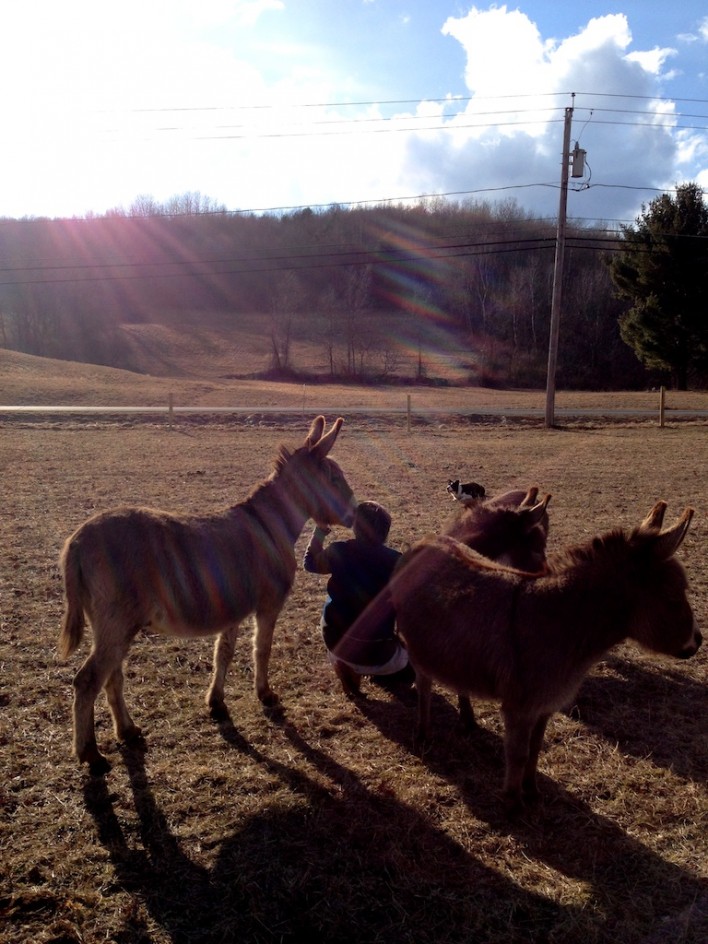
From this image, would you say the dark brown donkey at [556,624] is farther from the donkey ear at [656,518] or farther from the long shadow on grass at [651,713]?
the long shadow on grass at [651,713]

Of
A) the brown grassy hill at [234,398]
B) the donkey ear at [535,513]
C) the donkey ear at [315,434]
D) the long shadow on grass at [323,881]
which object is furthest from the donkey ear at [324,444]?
the brown grassy hill at [234,398]

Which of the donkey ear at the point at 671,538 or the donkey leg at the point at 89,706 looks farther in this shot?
the donkey leg at the point at 89,706

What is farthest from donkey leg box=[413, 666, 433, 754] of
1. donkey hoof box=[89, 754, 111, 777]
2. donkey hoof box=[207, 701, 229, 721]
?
donkey hoof box=[89, 754, 111, 777]

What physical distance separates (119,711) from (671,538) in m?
3.50

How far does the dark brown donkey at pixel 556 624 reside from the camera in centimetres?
337

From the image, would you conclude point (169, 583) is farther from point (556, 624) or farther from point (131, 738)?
point (556, 624)

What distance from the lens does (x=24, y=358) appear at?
46.1 meters

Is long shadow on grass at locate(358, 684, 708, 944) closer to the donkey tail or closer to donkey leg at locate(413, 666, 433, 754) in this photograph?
donkey leg at locate(413, 666, 433, 754)

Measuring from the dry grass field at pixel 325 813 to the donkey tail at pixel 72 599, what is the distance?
704 mm

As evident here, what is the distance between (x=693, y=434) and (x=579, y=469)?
31.6ft

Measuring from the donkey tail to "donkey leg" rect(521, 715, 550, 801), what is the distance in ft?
9.27

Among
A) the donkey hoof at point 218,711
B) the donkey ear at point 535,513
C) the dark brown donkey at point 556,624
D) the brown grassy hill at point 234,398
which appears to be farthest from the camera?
the brown grassy hill at point 234,398

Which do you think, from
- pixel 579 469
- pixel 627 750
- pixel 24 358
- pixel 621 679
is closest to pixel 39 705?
pixel 627 750

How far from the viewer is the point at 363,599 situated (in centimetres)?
471
